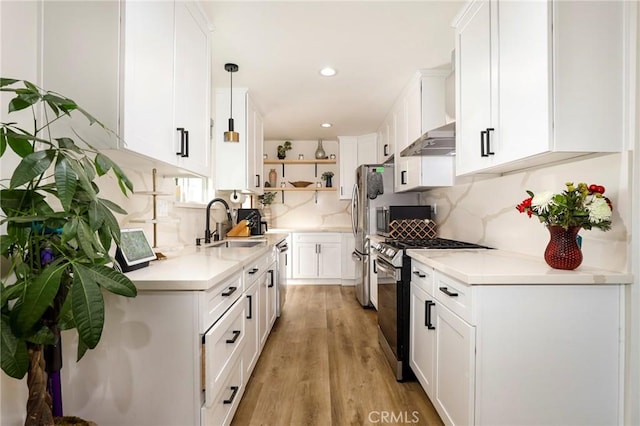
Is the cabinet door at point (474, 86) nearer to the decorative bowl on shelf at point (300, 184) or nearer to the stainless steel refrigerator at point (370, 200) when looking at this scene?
the stainless steel refrigerator at point (370, 200)

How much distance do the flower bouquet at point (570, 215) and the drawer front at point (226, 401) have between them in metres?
1.61

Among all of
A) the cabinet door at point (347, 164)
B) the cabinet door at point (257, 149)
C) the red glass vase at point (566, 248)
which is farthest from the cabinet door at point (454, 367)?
the cabinet door at point (347, 164)

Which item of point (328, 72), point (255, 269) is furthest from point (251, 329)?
point (328, 72)

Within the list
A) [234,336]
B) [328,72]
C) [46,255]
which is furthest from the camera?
[328,72]

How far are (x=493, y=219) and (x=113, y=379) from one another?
7.96 ft

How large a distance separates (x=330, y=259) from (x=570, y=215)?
380 cm

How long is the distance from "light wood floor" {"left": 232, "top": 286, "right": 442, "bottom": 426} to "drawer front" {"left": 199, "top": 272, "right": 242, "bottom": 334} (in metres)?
0.73

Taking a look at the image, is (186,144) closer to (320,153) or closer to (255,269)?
(255,269)

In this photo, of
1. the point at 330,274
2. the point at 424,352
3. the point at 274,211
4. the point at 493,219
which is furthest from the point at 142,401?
the point at 274,211

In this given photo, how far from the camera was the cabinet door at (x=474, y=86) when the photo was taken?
1.72 m

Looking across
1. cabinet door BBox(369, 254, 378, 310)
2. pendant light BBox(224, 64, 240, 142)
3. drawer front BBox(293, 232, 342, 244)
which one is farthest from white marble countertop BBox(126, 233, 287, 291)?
drawer front BBox(293, 232, 342, 244)

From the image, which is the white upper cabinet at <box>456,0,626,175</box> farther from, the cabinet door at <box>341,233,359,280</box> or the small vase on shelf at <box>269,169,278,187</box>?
the small vase on shelf at <box>269,169,278,187</box>

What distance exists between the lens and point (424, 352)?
1.92m

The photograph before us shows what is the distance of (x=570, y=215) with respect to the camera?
1.35 m
